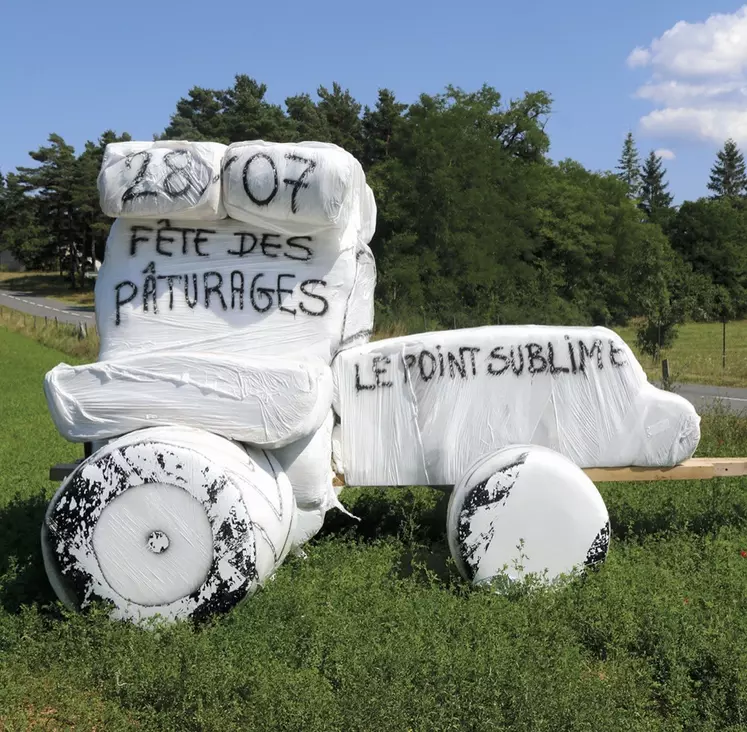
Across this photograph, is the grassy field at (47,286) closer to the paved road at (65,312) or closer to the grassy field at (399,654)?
the paved road at (65,312)

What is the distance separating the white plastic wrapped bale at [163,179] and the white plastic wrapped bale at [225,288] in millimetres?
236

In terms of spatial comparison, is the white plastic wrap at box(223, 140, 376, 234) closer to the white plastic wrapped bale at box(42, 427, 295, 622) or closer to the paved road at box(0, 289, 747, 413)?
the white plastic wrapped bale at box(42, 427, 295, 622)

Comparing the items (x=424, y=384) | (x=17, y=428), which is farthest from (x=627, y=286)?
(x=424, y=384)

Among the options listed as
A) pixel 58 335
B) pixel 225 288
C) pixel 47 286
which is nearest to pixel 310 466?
pixel 225 288

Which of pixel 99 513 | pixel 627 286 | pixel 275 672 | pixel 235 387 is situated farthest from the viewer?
pixel 627 286

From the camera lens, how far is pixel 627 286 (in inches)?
1374

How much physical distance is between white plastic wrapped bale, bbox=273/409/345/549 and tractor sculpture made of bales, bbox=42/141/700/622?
0.01 meters

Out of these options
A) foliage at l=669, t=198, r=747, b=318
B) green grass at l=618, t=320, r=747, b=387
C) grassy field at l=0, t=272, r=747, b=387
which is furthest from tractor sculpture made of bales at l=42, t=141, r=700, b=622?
foliage at l=669, t=198, r=747, b=318

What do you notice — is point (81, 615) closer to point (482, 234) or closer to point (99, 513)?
point (99, 513)

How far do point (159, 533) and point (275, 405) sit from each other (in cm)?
82

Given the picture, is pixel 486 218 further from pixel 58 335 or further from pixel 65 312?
pixel 65 312

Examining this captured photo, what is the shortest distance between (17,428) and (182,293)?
733 centimetres

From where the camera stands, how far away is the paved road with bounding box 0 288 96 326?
37.6 metres

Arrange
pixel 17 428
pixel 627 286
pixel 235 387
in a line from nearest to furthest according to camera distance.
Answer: pixel 235 387
pixel 17 428
pixel 627 286
